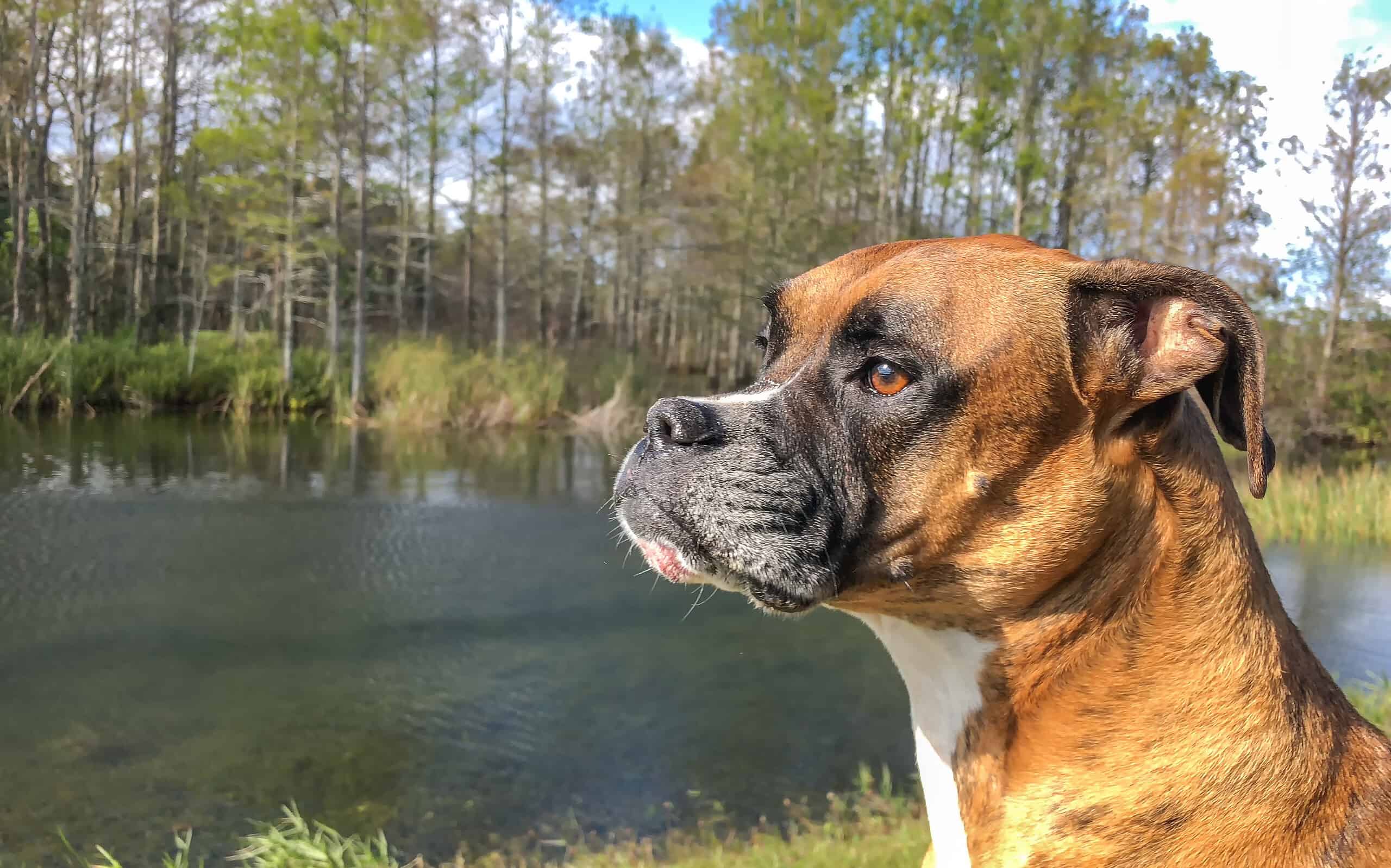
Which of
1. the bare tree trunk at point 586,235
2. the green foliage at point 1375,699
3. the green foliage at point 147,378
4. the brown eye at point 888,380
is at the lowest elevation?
the green foliage at point 1375,699

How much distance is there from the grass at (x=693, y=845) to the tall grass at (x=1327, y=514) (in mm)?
7929

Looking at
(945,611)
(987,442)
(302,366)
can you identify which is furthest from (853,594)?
(302,366)

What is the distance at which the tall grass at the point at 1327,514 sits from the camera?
1270cm

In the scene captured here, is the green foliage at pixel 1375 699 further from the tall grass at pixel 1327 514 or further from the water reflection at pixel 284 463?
the water reflection at pixel 284 463

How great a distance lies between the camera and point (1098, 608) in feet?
6.29

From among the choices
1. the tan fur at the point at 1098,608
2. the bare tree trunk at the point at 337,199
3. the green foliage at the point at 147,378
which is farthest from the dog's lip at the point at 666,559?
the bare tree trunk at the point at 337,199

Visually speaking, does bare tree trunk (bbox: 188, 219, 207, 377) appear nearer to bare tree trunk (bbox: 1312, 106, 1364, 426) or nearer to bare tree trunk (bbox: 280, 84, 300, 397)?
bare tree trunk (bbox: 280, 84, 300, 397)

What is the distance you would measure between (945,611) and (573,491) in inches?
517

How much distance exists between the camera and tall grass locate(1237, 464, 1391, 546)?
12703 mm

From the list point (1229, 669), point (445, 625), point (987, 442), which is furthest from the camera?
point (445, 625)

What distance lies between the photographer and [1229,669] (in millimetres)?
1812

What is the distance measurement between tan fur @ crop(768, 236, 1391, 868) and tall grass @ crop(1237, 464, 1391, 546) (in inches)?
485

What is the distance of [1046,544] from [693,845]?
3.63 meters

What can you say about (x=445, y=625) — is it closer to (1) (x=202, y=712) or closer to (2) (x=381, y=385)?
(1) (x=202, y=712)
